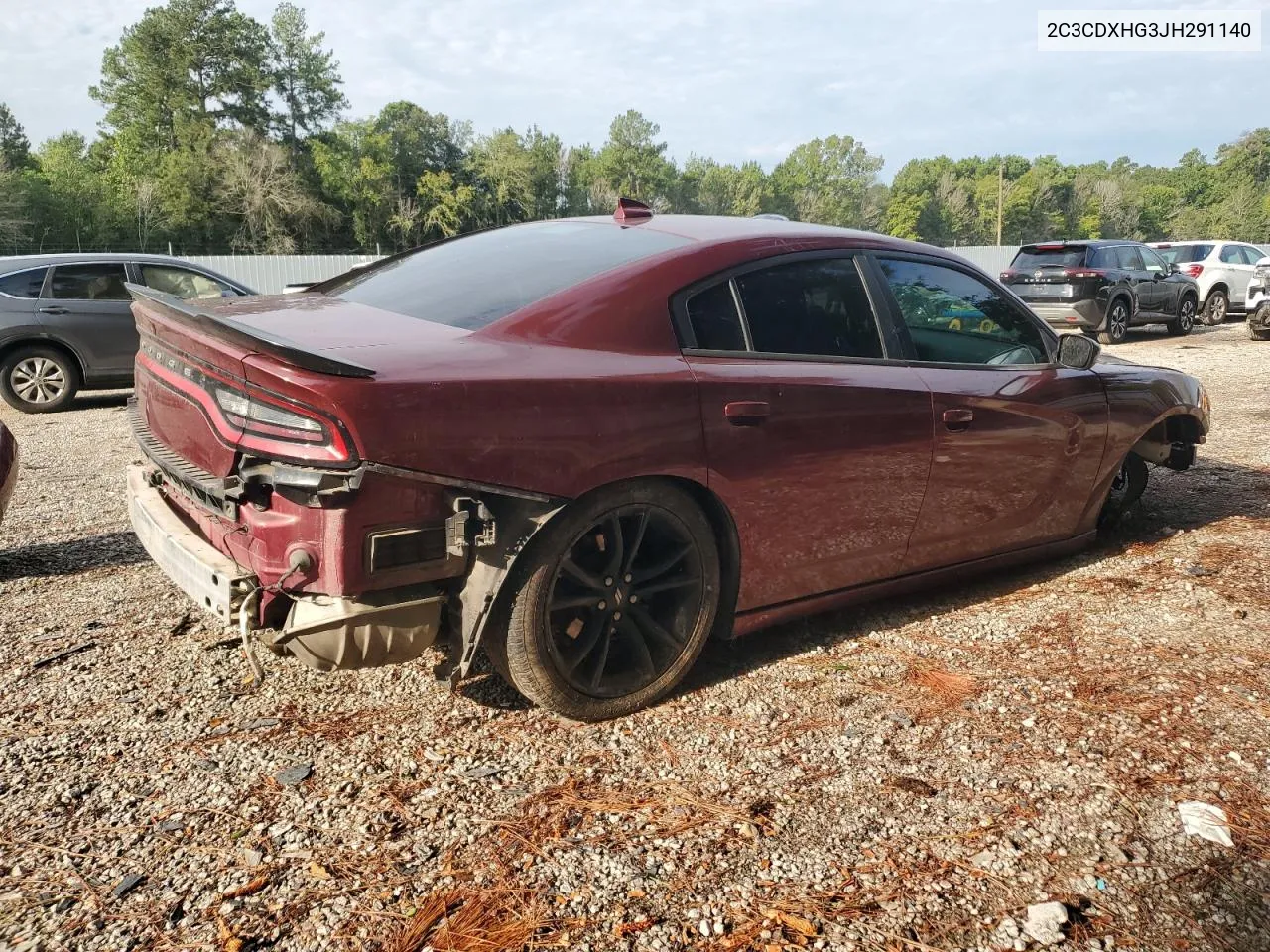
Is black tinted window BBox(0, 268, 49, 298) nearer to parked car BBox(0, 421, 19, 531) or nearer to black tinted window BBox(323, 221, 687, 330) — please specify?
parked car BBox(0, 421, 19, 531)

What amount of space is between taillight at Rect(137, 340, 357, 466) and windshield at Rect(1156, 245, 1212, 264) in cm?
2174

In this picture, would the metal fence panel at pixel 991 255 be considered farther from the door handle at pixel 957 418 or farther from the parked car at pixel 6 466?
the parked car at pixel 6 466

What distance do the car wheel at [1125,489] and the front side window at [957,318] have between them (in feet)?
4.12

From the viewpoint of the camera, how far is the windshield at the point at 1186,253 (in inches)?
792

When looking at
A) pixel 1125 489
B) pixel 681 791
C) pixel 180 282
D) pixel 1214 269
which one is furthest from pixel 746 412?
pixel 1214 269

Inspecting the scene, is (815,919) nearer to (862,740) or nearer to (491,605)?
(862,740)

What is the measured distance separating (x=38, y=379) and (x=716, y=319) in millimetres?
9531

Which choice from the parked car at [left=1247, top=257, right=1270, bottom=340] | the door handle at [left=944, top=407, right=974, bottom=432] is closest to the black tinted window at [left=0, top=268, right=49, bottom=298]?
the door handle at [left=944, top=407, right=974, bottom=432]

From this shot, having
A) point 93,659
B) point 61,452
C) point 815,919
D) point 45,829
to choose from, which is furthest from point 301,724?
point 61,452

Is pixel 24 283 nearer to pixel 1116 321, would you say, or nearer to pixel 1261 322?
pixel 1116 321

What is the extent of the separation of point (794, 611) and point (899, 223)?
120 m

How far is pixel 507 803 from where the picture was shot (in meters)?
2.56

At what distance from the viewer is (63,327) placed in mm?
9875

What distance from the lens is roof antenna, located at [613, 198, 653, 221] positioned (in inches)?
149
